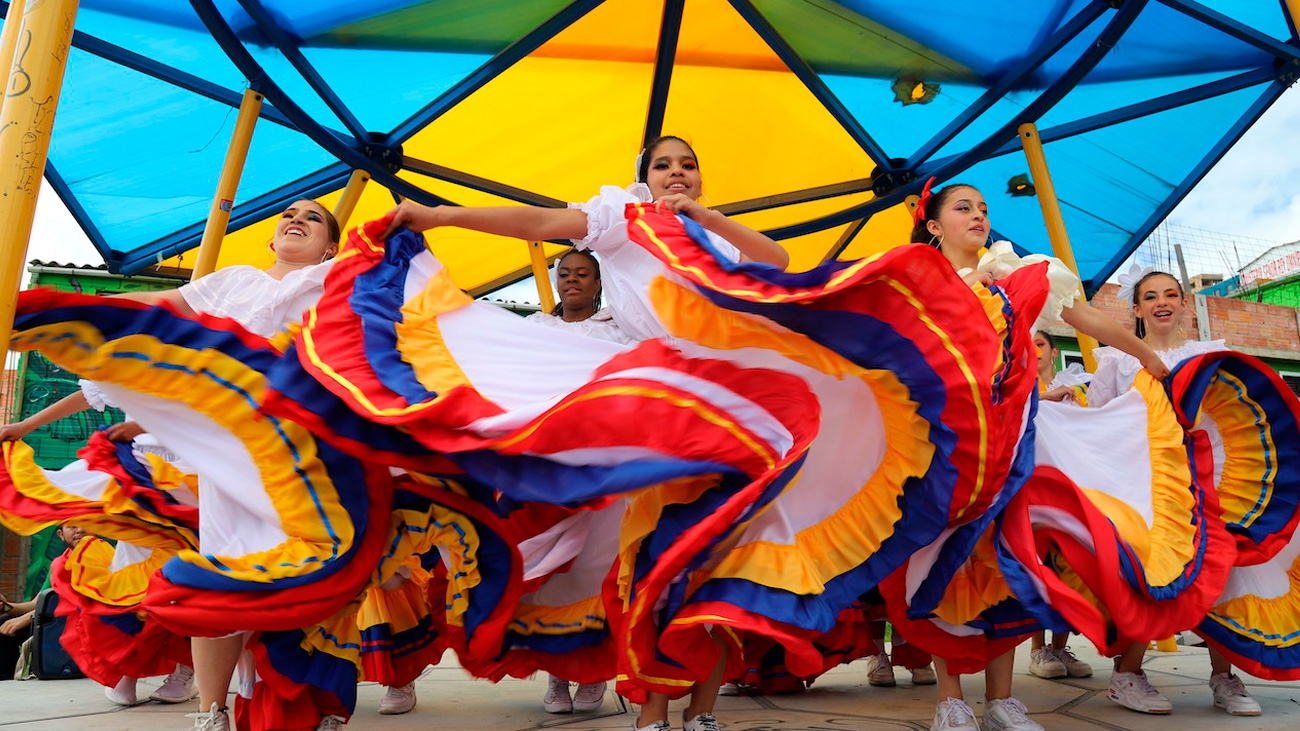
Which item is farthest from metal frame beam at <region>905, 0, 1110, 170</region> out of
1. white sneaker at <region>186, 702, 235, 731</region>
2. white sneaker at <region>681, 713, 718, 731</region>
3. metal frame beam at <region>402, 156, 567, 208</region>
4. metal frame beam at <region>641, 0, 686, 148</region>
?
white sneaker at <region>186, 702, 235, 731</region>

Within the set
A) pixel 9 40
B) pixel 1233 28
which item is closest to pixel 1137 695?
pixel 9 40

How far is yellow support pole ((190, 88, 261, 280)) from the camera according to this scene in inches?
199

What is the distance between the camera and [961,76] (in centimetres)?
554

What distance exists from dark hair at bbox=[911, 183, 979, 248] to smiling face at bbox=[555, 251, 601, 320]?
1.33 m

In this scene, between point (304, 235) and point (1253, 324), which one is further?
point (1253, 324)

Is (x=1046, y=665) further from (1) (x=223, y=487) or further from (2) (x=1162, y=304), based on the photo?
(1) (x=223, y=487)

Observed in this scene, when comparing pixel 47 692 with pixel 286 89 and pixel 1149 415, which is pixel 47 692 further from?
pixel 1149 415

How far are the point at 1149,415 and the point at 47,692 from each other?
399cm

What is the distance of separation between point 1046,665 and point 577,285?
7.80ft

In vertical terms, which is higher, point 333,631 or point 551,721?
point 333,631

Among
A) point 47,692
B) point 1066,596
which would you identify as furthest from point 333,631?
point 47,692

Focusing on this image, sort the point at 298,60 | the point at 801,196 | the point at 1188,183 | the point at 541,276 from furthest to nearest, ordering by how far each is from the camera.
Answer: the point at 541,276 < the point at 801,196 < the point at 1188,183 < the point at 298,60

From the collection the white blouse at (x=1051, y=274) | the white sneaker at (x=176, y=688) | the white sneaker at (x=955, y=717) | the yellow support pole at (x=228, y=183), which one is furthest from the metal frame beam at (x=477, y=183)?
the white sneaker at (x=955, y=717)

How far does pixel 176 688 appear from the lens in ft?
11.6
